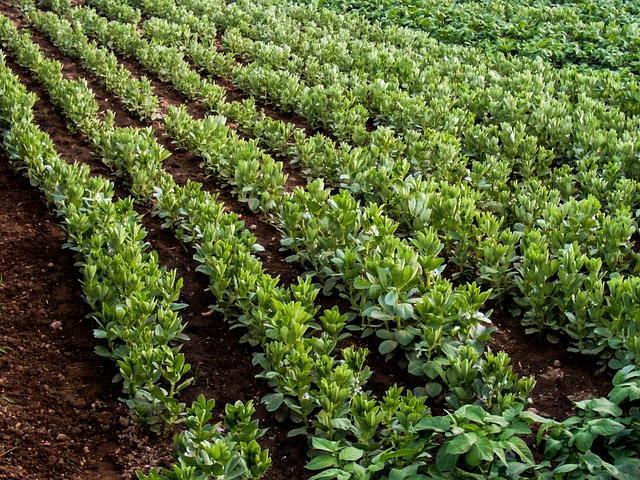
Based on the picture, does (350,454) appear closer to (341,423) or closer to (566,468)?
(341,423)

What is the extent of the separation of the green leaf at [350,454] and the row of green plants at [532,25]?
303 inches

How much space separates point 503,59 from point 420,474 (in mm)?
7477

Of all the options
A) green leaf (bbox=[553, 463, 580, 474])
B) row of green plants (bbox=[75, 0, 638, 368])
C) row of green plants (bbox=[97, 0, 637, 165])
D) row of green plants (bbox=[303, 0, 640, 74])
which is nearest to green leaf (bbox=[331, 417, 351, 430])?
green leaf (bbox=[553, 463, 580, 474])

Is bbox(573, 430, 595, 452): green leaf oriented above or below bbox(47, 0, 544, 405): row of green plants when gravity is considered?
above

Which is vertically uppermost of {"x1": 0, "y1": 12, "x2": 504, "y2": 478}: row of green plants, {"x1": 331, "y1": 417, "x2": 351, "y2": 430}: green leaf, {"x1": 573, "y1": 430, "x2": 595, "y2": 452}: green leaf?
{"x1": 573, "y1": 430, "x2": 595, "y2": 452}: green leaf

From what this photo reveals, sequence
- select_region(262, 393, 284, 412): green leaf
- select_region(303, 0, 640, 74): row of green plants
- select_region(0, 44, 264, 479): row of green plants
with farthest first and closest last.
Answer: select_region(303, 0, 640, 74): row of green plants, select_region(262, 393, 284, 412): green leaf, select_region(0, 44, 264, 479): row of green plants

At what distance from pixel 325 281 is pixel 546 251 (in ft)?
4.99

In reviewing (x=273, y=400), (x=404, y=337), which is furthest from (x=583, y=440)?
(x=273, y=400)

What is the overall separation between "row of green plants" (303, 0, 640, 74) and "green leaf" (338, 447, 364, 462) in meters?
7.69

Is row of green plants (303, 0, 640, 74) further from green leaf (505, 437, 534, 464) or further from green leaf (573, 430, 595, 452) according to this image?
green leaf (505, 437, 534, 464)

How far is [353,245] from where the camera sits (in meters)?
4.83

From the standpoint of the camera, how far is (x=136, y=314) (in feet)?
13.5

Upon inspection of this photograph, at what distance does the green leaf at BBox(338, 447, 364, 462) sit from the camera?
2.94 metres

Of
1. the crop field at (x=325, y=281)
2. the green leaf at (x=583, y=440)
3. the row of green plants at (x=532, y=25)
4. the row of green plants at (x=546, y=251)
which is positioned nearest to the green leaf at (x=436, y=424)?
the crop field at (x=325, y=281)
